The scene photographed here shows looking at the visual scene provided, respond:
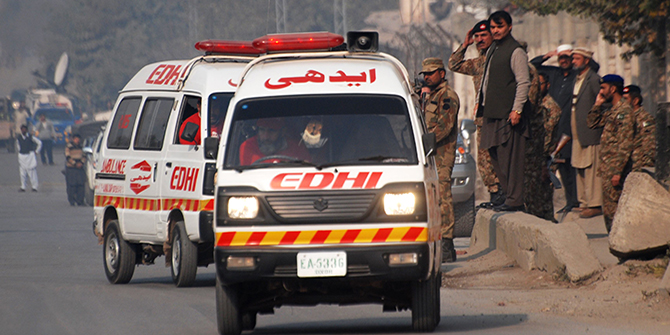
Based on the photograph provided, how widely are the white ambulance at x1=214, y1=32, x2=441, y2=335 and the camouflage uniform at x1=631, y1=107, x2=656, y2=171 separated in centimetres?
451

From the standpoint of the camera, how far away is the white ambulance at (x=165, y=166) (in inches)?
413

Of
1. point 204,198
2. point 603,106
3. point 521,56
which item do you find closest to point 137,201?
point 204,198

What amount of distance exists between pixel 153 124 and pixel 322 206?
4.69 m

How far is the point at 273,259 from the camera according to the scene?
23.1 feet

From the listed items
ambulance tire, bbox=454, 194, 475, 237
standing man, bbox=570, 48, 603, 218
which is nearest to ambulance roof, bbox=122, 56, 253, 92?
standing man, bbox=570, 48, 603, 218

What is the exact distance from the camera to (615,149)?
475 inches

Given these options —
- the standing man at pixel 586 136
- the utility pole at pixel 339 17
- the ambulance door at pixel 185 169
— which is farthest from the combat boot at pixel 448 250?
the utility pole at pixel 339 17

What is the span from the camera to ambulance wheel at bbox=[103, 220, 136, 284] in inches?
455

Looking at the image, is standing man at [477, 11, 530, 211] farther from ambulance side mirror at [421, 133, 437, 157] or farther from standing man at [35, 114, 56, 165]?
standing man at [35, 114, 56, 165]

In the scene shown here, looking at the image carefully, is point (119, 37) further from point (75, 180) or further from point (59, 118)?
point (75, 180)

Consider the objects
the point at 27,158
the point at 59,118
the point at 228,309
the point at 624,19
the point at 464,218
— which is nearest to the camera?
the point at 228,309

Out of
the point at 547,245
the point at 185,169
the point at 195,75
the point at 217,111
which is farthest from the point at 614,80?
the point at 185,169

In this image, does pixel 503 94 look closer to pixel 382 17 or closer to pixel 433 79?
pixel 433 79

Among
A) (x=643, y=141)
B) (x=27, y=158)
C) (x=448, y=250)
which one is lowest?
Answer: (x=27, y=158)
